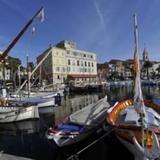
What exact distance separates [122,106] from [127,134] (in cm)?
661

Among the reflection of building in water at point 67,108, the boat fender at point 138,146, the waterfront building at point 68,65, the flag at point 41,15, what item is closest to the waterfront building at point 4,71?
the waterfront building at point 68,65

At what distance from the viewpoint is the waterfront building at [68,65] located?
102 m

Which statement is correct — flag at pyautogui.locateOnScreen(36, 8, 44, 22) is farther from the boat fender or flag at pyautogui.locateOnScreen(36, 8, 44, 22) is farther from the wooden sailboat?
the boat fender

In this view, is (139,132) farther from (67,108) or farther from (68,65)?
(68,65)

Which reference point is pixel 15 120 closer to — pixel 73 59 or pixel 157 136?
pixel 157 136

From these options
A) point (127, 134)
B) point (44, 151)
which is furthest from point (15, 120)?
point (127, 134)

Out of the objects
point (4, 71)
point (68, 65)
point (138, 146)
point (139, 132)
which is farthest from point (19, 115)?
point (68, 65)

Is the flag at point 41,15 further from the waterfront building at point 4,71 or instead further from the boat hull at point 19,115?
the waterfront building at point 4,71

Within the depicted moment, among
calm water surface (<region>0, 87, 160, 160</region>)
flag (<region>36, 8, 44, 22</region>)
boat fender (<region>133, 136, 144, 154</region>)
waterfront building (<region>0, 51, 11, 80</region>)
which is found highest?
flag (<region>36, 8, 44, 22</region>)

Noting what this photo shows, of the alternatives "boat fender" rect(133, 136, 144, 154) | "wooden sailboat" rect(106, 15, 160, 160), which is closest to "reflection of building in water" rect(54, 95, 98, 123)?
"wooden sailboat" rect(106, 15, 160, 160)

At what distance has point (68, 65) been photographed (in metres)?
111

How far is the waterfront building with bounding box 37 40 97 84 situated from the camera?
335 feet

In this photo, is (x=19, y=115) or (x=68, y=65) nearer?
(x=19, y=115)

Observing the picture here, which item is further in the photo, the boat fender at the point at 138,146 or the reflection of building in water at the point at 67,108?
the reflection of building in water at the point at 67,108
